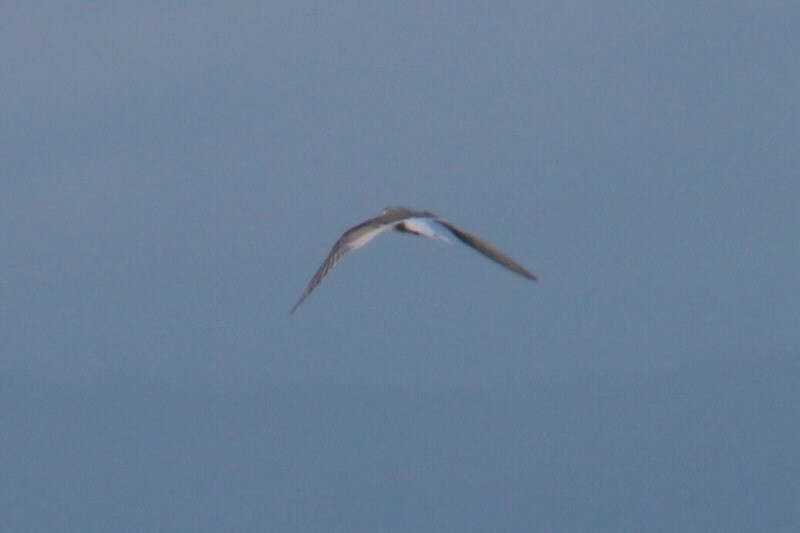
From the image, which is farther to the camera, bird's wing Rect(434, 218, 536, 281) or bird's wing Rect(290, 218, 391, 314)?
bird's wing Rect(434, 218, 536, 281)

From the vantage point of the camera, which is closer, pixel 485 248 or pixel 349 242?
pixel 349 242

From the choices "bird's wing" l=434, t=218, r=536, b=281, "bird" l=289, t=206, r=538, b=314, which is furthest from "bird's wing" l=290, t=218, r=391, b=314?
"bird's wing" l=434, t=218, r=536, b=281

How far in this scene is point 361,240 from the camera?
10828 mm

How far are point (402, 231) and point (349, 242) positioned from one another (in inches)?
62.7

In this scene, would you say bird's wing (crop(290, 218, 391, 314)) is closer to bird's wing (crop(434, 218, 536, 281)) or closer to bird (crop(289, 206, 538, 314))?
bird (crop(289, 206, 538, 314))

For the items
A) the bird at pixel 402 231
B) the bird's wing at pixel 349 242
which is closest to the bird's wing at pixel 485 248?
the bird at pixel 402 231

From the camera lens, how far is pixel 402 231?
40.3 ft

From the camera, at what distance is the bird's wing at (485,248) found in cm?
1123

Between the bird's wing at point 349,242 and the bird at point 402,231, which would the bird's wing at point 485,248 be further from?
the bird's wing at point 349,242

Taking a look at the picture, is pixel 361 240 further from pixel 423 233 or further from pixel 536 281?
pixel 536 281

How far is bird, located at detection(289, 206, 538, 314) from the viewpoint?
34.6ft

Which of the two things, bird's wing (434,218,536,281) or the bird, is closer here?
the bird

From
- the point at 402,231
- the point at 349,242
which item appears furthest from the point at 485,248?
the point at 349,242

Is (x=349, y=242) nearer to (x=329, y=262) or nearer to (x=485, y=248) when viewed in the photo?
(x=329, y=262)
